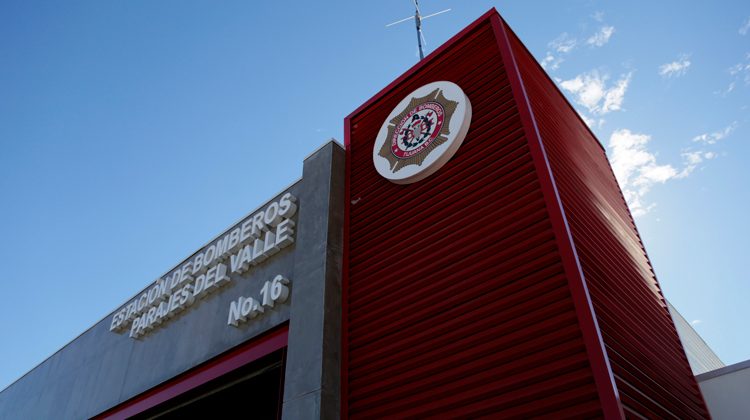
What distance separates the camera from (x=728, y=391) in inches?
286

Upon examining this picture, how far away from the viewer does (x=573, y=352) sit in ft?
16.5

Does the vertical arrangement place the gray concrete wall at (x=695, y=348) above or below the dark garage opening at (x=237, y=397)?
above

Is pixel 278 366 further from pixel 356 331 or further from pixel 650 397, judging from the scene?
pixel 650 397

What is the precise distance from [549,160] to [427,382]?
306cm

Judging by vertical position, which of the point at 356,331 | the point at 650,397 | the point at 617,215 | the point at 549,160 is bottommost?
the point at 650,397

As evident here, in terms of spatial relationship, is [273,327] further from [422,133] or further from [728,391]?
[728,391]

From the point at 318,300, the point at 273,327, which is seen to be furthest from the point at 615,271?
the point at 273,327

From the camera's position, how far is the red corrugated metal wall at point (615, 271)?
5.67 metres

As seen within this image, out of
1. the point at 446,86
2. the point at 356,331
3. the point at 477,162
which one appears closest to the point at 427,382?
the point at 356,331

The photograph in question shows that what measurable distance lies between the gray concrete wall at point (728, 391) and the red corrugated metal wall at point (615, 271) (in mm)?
145

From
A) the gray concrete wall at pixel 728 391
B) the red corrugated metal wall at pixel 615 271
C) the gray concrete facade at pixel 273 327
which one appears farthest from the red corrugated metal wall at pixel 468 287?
the gray concrete wall at pixel 728 391

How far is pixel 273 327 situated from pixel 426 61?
16.0 feet

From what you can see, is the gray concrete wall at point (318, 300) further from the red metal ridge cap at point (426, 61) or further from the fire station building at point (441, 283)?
the red metal ridge cap at point (426, 61)

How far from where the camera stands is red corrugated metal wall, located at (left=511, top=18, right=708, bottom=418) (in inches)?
223
